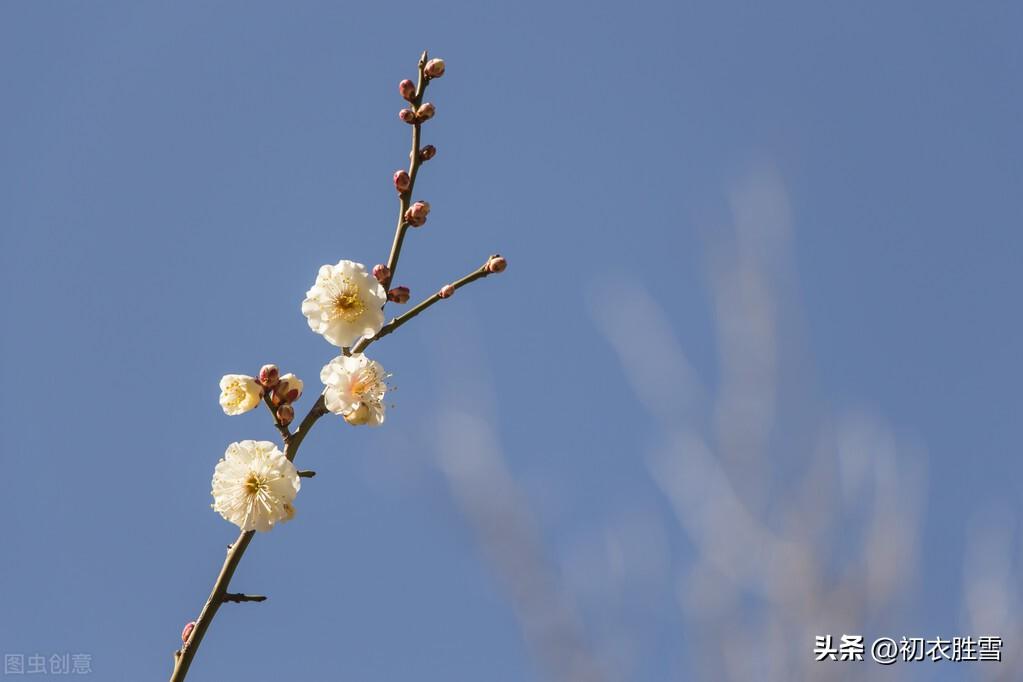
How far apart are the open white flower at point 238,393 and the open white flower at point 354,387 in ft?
0.45

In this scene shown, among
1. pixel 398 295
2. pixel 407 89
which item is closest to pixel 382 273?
pixel 398 295

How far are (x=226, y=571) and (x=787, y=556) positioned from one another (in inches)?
→ 80.5

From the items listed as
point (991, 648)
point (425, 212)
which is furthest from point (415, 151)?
point (991, 648)

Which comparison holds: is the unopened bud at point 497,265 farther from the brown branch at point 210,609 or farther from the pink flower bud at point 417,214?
the brown branch at point 210,609

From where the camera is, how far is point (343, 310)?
1873 millimetres

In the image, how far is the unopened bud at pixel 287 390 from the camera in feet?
5.51

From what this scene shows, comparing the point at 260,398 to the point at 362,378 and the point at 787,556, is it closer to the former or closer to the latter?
the point at 362,378

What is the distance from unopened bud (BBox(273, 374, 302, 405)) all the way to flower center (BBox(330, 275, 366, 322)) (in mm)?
184

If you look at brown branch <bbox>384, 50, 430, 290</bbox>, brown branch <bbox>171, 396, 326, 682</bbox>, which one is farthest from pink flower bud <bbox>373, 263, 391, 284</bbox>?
brown branch <bbox>171, 396, 326, 682</bbox>

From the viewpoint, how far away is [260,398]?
1.77 metres

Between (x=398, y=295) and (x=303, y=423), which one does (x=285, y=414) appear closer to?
(x=303, y=423)

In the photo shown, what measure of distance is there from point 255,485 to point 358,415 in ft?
0.72

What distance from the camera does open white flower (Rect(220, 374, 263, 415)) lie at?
1.74 m

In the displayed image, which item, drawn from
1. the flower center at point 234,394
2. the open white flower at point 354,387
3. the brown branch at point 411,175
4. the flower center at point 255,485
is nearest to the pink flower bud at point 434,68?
the brown branch at point 411,175
